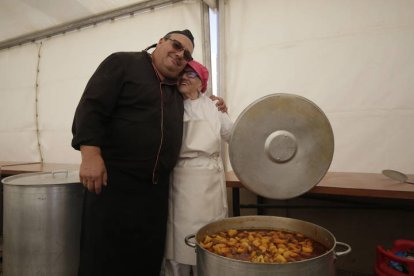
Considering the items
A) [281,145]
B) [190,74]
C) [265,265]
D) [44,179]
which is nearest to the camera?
[265,265]

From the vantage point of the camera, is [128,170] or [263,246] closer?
[263,246]

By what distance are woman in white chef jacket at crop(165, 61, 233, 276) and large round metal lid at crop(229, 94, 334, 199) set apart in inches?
15.4

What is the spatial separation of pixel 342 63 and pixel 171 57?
4.56 feet

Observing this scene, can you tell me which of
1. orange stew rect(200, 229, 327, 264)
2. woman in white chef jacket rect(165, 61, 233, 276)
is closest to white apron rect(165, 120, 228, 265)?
woman in white chef jacket rect(165, 61, 233, 276)

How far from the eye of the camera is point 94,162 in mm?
1215

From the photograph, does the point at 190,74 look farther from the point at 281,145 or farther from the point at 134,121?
the point at 281,145

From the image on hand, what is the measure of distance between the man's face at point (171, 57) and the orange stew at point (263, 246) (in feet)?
2.83

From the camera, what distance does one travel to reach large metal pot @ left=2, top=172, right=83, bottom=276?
5.96 feet

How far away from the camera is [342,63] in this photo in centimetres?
210

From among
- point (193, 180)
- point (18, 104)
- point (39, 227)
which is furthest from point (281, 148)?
point (18, 104)

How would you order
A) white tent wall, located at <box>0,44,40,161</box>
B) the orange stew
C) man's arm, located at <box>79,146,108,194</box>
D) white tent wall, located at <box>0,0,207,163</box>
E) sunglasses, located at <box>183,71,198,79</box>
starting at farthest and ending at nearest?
white tent wall, located at <box>0,44,40,161</box> → white tent wall, located at <box>0,0,207,163</box> → sunglasses, located at <box>183,71,198,79</box> → man's arm, located at <box>79,146,108,194</box> → the orange stew

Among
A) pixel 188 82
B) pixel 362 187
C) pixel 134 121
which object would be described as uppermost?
pixel 188 82

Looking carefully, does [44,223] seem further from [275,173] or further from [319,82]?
[319,82]

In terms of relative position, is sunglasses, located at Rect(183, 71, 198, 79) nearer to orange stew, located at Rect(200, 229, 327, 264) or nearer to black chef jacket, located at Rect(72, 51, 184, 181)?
black chef jacket, located at Rect(72, 51, 184, 181)
